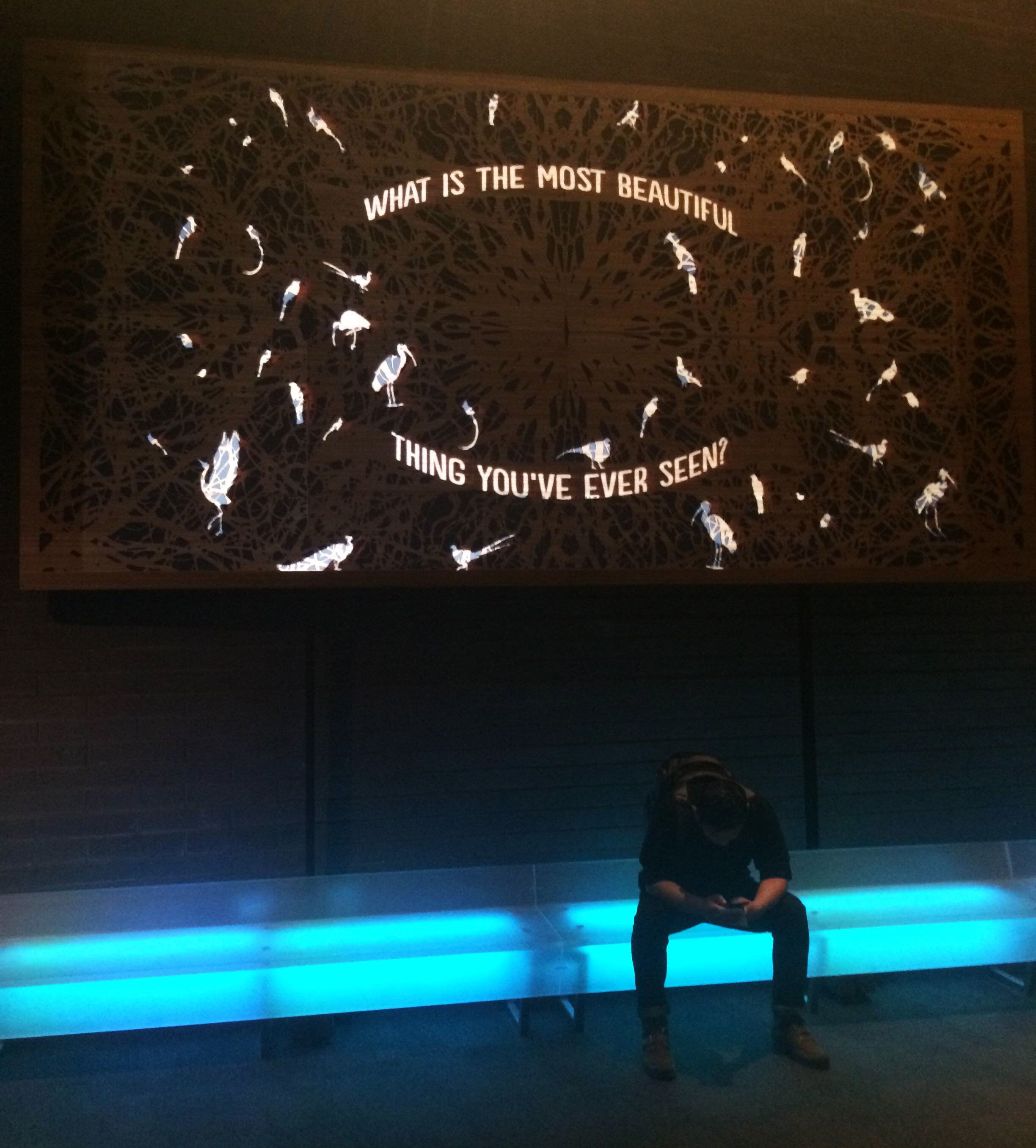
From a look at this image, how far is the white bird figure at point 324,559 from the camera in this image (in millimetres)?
3158

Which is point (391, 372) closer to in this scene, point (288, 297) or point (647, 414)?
point (288, 297)

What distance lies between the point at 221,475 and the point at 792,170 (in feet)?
7.15

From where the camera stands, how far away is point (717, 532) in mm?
3410

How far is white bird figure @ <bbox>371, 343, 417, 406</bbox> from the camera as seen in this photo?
128 inches

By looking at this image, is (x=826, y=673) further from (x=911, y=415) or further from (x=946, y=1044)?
(x=946, y=1044)

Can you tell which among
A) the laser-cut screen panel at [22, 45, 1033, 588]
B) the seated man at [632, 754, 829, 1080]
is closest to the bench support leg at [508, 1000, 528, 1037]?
the seated man at [632, 754, 829, 1080]

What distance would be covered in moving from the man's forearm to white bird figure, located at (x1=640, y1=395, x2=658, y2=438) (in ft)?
4.69

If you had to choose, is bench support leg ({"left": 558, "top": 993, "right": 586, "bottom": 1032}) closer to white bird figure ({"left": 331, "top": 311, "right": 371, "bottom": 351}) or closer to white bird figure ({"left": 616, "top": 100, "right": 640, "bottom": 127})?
white bird figure ({"left": 331, "top": 311, "right": 371, "bottom": 351})

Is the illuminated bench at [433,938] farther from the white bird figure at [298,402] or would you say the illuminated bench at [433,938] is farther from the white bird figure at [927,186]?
the white bird figure at [927,186]

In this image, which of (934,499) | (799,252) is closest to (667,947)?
(934,499)

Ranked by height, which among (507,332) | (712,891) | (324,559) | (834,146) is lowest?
(712,891)

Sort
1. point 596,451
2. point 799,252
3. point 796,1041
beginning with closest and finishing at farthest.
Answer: point 796,1041
point 596,451
point 799,252

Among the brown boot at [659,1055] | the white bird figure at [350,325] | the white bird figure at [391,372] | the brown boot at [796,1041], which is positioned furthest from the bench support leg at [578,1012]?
the white bird figure at [350,325]

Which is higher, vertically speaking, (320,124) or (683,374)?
(320,124)
